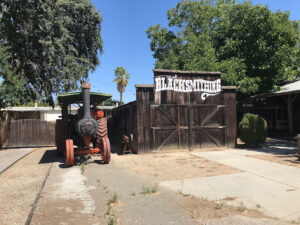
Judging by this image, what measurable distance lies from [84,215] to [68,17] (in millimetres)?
18802

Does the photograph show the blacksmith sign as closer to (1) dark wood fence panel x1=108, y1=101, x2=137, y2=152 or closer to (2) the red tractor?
(1) dark wood fence panel x1=108, y1=101, x2=137, y2=152

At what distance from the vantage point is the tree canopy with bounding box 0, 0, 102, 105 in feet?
53.9

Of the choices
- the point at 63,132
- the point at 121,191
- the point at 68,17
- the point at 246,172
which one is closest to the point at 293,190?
the point at 246,172

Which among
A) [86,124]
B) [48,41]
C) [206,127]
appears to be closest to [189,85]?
[206,127]

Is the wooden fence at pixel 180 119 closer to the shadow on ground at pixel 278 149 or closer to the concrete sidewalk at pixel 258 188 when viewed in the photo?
the shadow on ground at pixel 278 149

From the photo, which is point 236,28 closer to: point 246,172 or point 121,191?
point 246,172

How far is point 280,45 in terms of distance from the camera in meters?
14.6

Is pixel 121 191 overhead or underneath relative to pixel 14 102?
Result: underneath

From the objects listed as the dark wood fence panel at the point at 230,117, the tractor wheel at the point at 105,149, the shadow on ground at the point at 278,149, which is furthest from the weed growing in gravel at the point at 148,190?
the dark wood fence panel at the point at 230,117

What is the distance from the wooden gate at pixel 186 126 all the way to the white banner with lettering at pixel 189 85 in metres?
0.69

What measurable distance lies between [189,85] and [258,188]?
6527 millimetres

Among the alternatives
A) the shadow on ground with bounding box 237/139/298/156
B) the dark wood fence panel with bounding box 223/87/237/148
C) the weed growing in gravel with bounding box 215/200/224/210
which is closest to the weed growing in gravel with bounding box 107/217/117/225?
the weed growing in gravel with bounding box 215/200/224/210

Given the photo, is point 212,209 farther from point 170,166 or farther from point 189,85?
point 189,85

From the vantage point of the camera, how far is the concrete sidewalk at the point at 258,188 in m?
4.19
